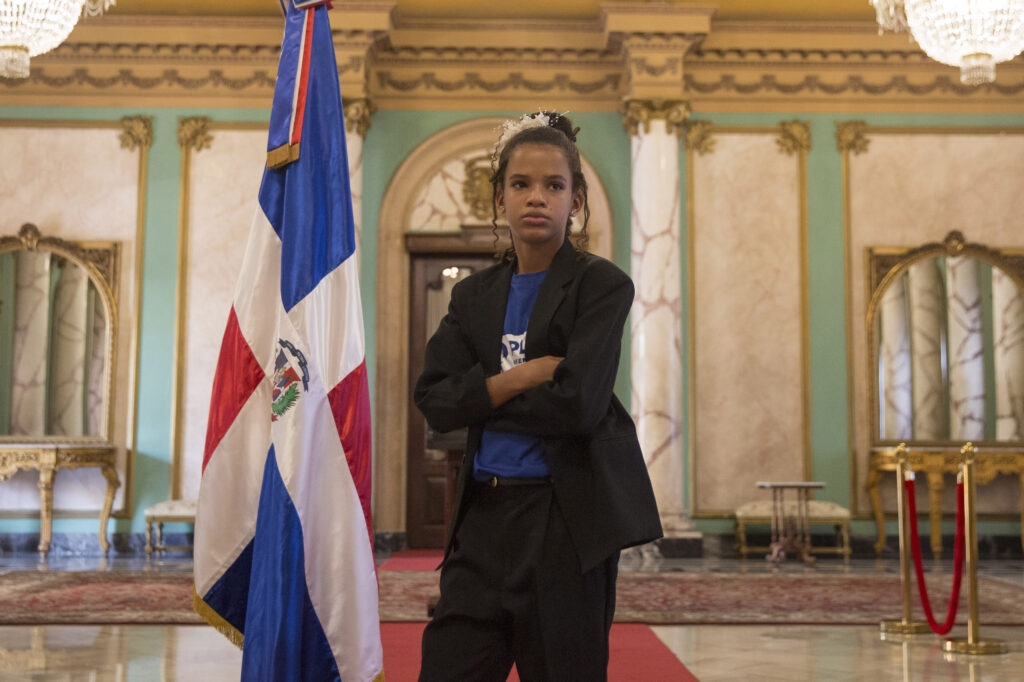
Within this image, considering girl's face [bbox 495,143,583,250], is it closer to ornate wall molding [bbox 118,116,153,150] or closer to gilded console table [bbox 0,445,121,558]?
gilded console table [bbox 0,445,121,558]

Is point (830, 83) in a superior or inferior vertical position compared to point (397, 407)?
superior

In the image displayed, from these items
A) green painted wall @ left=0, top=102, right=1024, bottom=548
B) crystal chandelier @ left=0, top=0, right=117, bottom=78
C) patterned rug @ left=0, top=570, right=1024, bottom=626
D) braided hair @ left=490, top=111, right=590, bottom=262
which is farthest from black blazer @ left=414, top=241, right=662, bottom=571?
green painted wall @ left=0, top=102, right=1024, bottom=548

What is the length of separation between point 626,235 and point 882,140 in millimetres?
2524

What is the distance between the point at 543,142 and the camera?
2.04 metres

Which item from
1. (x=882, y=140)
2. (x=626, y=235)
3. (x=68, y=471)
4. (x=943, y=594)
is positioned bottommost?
(x=943, y=594)

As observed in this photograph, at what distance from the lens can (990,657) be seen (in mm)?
4480

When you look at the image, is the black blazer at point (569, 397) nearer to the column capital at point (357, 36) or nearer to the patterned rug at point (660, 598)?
the patterned rug at point (660, 598)

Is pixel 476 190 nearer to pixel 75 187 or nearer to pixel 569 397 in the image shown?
pixel 75 187

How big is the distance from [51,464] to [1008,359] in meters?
8.33

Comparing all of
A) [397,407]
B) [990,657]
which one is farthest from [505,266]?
[397,407]

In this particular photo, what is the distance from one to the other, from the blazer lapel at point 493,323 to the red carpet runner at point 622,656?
7.04 feet

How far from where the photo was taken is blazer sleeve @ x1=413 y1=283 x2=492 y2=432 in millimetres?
1960

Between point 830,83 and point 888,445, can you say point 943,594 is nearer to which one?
point 888,445

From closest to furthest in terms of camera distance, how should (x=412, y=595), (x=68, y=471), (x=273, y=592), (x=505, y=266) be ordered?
(x=505, y=266), (x=273, y=592), (x=412, y=595), (x=68, y=471)
